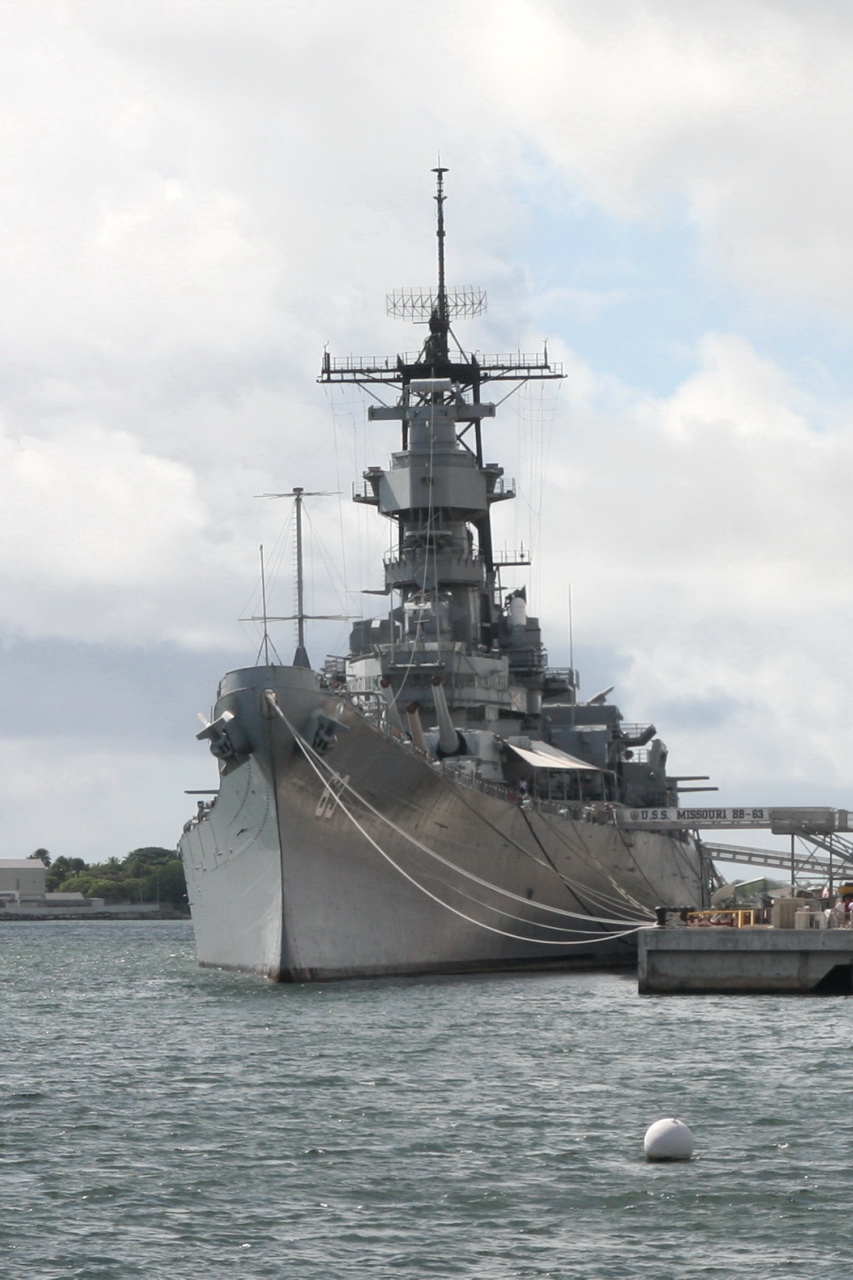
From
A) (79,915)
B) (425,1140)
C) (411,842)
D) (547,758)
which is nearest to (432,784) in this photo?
(411,842)

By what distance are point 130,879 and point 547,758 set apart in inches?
5179

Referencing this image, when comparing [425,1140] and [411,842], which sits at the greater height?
[411,842]

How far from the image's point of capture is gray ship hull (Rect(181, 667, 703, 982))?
33406mm

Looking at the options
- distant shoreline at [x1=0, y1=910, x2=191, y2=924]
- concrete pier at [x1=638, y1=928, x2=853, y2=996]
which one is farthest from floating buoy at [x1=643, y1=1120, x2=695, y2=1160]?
distant shoreline at [x1=0, y1=910, x2=191, y2=924]

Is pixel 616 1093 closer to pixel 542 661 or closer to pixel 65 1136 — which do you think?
pixel 65 1136

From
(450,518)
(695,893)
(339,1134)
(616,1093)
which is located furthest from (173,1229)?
(695,893)

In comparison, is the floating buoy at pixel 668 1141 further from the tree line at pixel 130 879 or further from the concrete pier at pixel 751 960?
the tree line at pixel 130 879

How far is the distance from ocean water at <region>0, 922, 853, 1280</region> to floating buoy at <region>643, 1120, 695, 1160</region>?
195 millimetres

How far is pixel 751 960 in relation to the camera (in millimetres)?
31125

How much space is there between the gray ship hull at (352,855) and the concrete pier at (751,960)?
5529 millimetres

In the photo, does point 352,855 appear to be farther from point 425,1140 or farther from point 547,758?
point 425,1140

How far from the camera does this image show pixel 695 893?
57.4 meters

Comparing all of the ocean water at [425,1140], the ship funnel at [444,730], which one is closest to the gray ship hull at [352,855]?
the ship funnel at [444,730]

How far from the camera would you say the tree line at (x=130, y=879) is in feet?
536
